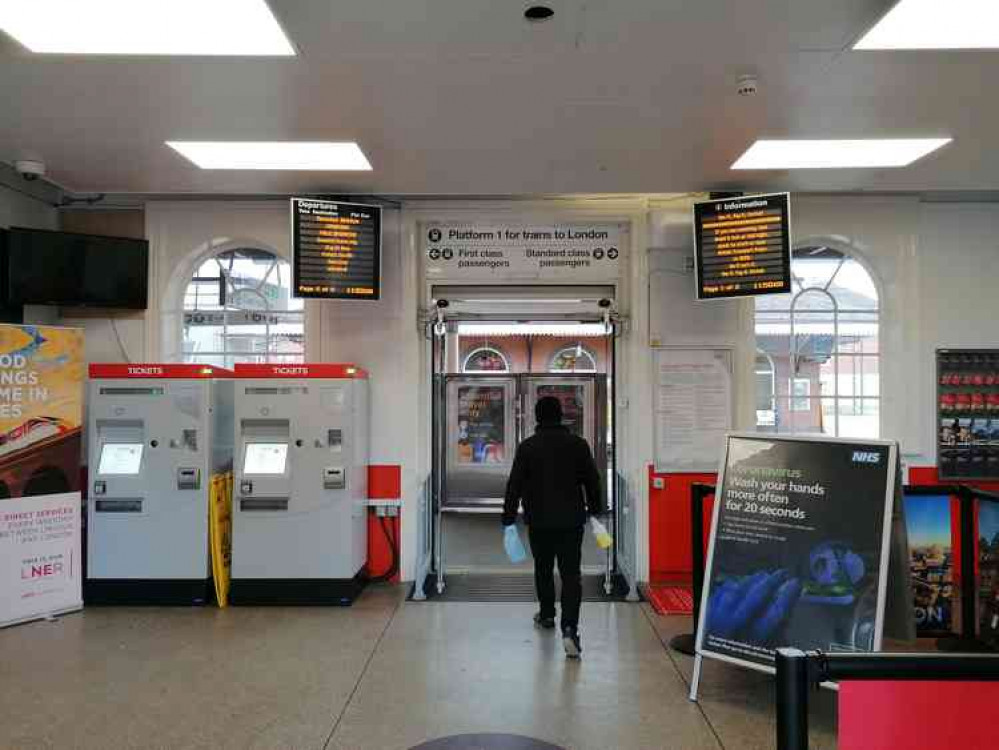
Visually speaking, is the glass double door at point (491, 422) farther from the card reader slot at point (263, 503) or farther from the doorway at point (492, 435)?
the card reader slot at point (263, 503)

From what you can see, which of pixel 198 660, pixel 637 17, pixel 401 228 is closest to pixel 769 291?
pixel 637 17

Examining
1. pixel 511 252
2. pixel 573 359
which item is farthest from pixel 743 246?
pixel 573 359

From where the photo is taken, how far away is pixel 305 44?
3.04 m

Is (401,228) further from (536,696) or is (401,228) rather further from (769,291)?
(536,696)

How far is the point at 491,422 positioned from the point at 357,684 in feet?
13.2

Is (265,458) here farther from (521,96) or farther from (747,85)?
(747,85)

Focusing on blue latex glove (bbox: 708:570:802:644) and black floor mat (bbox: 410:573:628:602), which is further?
black floor mat (bbox: 410:573:628:602)

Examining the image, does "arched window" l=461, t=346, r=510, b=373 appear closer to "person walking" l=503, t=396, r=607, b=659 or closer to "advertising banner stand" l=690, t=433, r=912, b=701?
"person walking" l=503, t=396, r=607, b=659

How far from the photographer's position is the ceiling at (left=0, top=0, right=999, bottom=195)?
9.52 feet

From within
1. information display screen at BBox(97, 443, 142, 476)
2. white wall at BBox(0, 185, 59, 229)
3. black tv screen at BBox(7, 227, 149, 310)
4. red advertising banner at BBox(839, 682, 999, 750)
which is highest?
white wall at BBox(0, 185, 59, 229)

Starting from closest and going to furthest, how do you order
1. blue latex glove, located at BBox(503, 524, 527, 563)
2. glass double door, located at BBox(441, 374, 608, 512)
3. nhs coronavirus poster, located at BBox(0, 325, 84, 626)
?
blue latex glove, located at BBox(503, 524, 527, 563) < nhs coronavirus poster, located at BBox(0, 325, 84, 626) < glass double door, located at BBox(441, 374, 608, 512)

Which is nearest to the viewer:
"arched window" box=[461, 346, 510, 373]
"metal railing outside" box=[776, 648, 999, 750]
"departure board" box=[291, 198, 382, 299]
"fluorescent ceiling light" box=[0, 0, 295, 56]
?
"metal railing outside" box=[776, 648, 999, 750]

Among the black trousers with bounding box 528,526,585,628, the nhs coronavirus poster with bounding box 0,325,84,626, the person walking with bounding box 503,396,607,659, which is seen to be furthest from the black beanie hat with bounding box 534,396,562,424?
the nhs coronavirus poster with bounding box 0,325,84,626

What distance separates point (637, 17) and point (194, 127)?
105 inches
